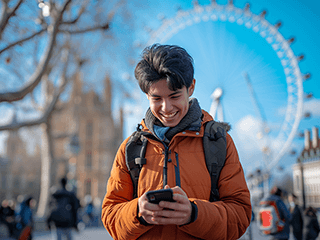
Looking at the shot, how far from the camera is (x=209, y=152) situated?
1.43 meters

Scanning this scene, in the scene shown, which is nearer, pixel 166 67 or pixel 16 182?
pixel 166 67

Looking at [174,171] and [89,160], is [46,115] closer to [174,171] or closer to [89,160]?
[174,171]

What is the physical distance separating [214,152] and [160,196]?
36cm

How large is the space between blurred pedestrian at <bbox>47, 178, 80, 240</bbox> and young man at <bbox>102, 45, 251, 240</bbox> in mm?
4880

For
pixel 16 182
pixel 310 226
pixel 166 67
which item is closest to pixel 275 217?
pixel 310 226

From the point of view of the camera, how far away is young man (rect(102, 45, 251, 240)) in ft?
4.34

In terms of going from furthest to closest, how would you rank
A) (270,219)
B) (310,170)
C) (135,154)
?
(310,170) < (270,219) < (135,154)

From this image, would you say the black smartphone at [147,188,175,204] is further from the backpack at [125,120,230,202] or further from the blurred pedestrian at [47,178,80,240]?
the blurred pedestrian at [47,178,80,240]

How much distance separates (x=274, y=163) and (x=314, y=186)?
4.96m

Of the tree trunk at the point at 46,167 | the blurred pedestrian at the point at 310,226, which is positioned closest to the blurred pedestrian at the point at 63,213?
the blurred pedestrian at the point at 310,226

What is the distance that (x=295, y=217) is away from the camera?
278 inches

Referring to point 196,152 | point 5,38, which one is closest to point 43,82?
point 5,38

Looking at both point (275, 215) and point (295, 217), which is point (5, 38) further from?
point (295, 217)

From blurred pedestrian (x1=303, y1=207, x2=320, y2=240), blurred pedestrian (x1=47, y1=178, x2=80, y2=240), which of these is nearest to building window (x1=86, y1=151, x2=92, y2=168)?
blurred pedestrian (x1=47, y1=178, x2=80, y2=240)
